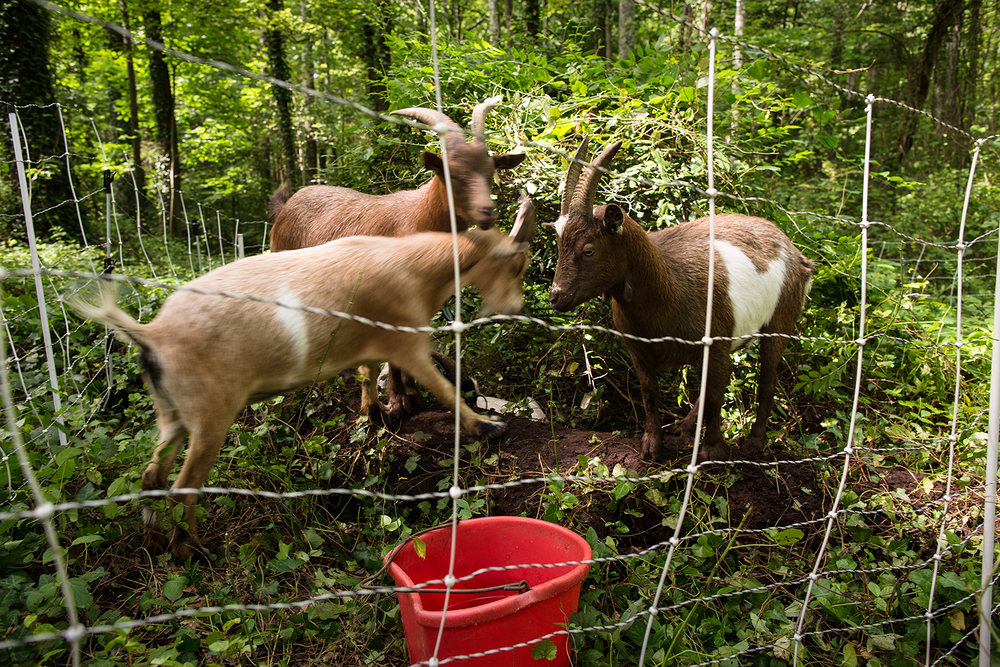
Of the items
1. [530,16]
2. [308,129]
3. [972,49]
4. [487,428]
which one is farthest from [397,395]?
[972,49]

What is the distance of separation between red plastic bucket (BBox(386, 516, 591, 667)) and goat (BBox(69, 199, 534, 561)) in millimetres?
567

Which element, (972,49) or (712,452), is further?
(972,49)

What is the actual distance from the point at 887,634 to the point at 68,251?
7.15 m

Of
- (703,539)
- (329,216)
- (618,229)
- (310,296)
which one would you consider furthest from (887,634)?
(329,216)

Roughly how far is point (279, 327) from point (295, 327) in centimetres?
6

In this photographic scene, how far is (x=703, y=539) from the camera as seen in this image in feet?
7.29

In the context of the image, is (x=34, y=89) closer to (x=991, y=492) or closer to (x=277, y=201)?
(x=277, y=201)

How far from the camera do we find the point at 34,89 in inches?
269

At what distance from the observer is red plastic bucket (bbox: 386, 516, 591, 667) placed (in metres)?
1.76

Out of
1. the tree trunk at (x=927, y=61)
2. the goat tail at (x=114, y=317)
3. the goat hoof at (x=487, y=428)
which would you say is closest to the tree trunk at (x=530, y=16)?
the tree trunk at (x=927, y=61)

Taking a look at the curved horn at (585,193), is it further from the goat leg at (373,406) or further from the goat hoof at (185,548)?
the goat hoof at (185,548)

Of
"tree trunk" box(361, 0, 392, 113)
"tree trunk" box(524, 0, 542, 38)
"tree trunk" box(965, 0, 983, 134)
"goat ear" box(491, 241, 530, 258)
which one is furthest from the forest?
"tree trunk" box(965, 0, 983, 134)

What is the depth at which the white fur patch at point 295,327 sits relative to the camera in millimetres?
2250

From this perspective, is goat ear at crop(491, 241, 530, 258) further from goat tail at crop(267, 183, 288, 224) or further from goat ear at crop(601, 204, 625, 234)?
goat tail at crop(267, 183, 288, 224)
